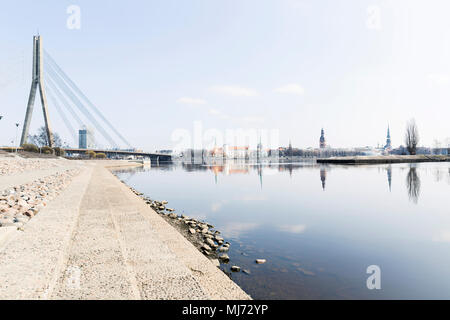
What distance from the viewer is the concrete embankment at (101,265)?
3.51 m

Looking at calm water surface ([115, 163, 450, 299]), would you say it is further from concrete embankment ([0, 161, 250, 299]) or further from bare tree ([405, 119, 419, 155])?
bare tree ([405, 119, 419, 155])

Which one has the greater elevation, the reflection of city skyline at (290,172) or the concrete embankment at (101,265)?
the concrete embankment at (101,265)

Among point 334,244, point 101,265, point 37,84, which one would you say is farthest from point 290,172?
point 37,84

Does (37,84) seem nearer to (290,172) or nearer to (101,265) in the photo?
(290,172)

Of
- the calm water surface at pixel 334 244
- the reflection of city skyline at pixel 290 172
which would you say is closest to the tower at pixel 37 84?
the reflection of city skyline at pixel 290 172

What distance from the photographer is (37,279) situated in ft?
12.0

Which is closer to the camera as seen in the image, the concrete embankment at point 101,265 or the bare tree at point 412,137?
the concrete embankment at point 101,265

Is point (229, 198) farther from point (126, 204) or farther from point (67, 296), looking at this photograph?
point (67, 296)

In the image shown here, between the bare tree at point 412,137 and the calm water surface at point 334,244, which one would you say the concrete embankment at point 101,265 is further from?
the bare tree at point 412,137

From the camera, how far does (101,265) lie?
435cm

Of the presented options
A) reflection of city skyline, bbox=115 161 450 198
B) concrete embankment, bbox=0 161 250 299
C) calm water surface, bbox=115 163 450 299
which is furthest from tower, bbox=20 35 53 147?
concrete embankment, bbox=0 161 250 299

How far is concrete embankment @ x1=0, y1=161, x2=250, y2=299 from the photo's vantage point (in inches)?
138

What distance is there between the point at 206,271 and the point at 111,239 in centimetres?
227

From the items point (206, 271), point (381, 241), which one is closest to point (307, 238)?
point (381, 241)
